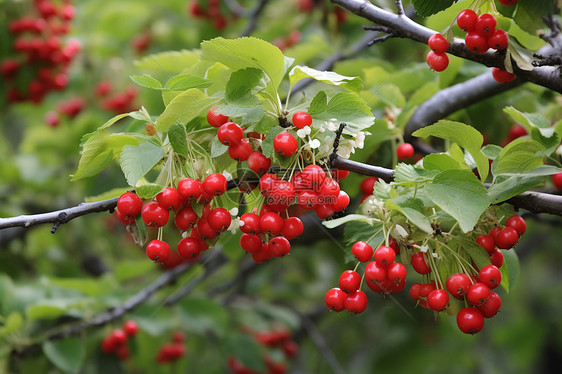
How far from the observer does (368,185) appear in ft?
7.18

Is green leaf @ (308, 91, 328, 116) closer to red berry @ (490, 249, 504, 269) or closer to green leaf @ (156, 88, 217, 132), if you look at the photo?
green leaf @ (156, 88, 217, 132)

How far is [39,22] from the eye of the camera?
409 centimetres

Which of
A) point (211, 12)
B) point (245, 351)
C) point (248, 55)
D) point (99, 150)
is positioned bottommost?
point (245, 351)

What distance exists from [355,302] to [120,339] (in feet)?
7.37

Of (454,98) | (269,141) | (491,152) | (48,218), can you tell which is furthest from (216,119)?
(454,98)

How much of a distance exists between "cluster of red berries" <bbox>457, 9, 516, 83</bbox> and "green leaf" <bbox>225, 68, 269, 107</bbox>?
0.60 meters

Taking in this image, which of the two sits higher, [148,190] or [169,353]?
[148,190]

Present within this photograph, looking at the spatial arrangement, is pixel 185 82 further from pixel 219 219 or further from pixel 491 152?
pixel 491 152

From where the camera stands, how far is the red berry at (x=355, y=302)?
151 centimetres

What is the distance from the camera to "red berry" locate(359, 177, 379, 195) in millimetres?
2154

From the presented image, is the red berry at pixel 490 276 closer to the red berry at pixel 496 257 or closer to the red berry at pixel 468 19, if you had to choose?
the red berry at pixel 496 257

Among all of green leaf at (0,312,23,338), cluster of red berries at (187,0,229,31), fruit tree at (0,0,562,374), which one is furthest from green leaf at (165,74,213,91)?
cluster of red berries at (187,0,229,31)

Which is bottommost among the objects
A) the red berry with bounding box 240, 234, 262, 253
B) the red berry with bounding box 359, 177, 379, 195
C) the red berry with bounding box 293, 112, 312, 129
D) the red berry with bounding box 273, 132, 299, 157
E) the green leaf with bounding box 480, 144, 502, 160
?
the red berry with bounding box 359, 177, 379, 195

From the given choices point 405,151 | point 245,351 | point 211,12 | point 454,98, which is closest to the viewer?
point 405,151
